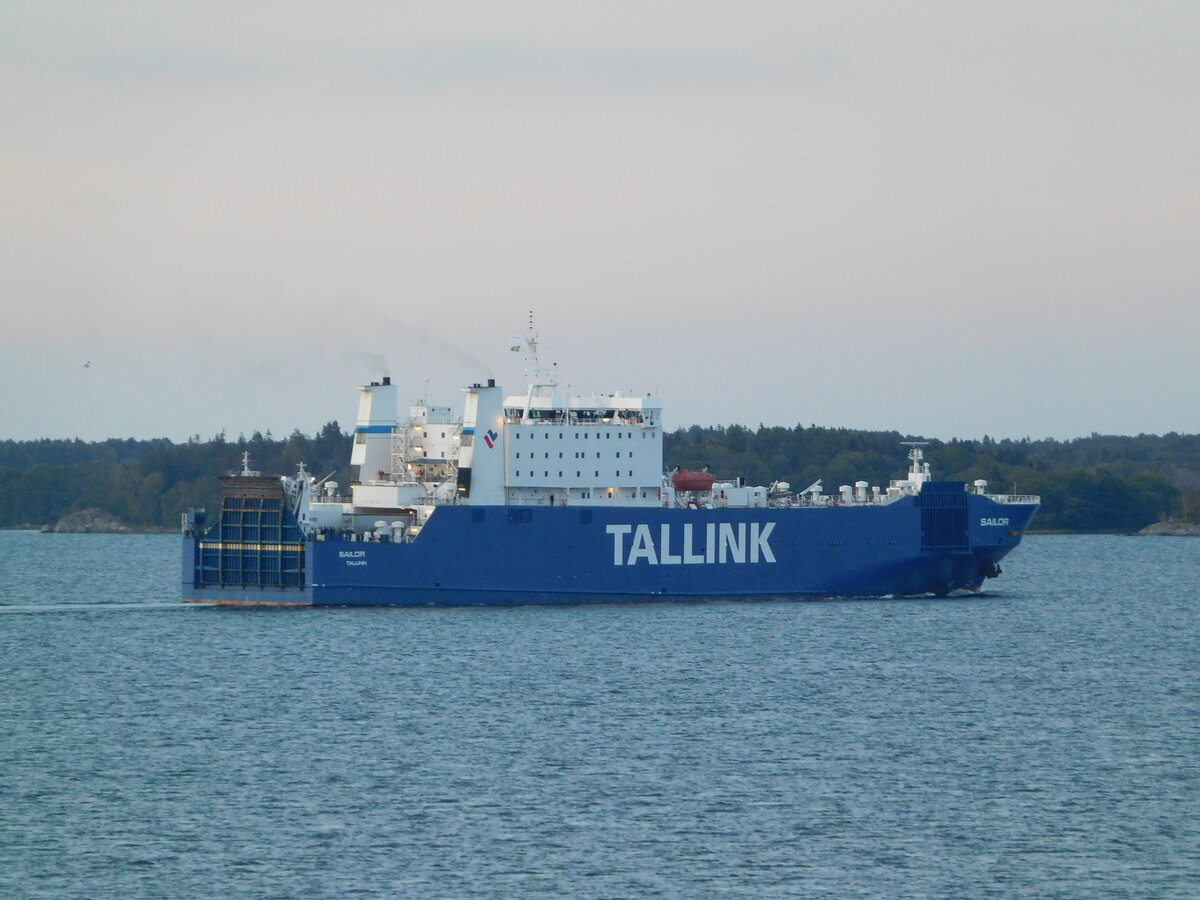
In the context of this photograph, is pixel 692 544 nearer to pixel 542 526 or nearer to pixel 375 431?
pixel 542 526

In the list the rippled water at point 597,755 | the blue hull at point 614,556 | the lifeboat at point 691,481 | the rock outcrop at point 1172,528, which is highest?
the lifeboat at point 691,481

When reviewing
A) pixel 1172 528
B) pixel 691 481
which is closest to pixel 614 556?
pixel 691 481

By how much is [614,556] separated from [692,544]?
7.07ft

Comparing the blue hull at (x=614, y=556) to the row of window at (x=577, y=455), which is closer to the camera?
the blue hull at (x=614, y=556)

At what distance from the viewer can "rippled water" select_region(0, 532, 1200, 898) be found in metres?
20.9

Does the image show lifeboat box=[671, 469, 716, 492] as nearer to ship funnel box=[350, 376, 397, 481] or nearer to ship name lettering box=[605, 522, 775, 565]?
ship name lettering box=[605, 522, 775, 565]

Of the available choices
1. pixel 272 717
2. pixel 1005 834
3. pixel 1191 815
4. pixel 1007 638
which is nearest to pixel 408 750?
pixel 272 717

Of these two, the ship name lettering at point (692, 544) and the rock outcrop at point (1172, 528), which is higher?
the rock outcrop at point (1172, 528)

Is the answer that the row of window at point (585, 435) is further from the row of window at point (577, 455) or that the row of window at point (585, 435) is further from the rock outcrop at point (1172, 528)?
the rock outcrop at point (1172, 528)

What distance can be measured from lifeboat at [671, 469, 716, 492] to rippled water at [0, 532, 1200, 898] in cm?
362

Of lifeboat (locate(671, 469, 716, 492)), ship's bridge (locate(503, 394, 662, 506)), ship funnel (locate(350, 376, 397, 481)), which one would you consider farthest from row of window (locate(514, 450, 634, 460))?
ship funnel (locate(350, 376, 397, 481))

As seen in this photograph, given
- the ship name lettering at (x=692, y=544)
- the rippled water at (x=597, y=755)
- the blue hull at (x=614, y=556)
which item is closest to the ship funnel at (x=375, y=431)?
the blue hull at (x=614, y=556)

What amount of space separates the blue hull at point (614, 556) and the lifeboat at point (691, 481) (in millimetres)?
2396

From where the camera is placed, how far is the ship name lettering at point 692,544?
4369cm
